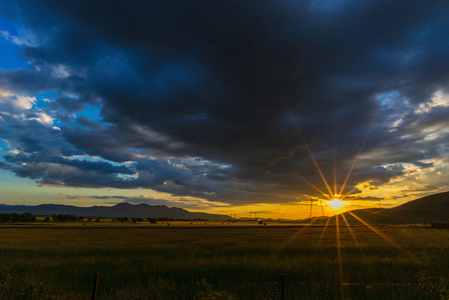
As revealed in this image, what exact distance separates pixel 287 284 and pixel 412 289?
6.35 m

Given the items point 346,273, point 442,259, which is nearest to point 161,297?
point 346,273

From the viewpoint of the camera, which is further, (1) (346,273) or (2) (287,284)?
(1) (346,273)

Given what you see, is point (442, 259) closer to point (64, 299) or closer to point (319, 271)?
point (319, 271)

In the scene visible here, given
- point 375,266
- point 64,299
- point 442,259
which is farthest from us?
point 442,259

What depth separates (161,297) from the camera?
41.3ft

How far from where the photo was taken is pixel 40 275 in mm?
17250

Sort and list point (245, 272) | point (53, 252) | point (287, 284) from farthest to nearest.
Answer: point (53, 252)
point (245, 272)
point (287, 284)

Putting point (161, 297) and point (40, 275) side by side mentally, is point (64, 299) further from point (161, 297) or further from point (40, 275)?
point (40, 275)

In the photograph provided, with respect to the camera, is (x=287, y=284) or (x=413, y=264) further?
(x=413, y=264)

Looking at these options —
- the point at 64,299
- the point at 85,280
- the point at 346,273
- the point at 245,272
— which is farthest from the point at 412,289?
the point at 85,280

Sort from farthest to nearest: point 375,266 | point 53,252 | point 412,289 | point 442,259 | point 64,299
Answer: point 53,252, point 442,259, point 375,266, point 412,289, point 64,299

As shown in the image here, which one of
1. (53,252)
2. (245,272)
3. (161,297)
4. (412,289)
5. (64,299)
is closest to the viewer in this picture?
(64,299)

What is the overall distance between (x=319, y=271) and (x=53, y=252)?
27.0 m

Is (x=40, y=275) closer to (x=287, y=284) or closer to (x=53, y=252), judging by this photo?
(x=53, y=252)
